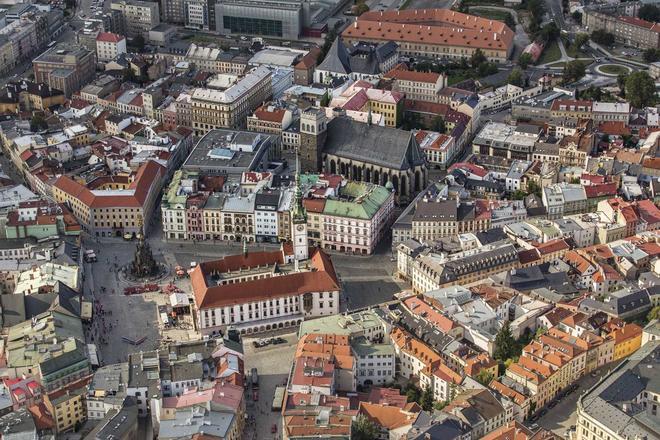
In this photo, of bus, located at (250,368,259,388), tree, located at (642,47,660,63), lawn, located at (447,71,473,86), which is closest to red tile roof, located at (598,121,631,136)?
lawn, located at (447,71,473,86)

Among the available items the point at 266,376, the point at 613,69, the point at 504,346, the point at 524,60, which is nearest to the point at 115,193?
the point at 266,376

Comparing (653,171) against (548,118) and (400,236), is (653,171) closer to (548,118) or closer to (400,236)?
(548,118)

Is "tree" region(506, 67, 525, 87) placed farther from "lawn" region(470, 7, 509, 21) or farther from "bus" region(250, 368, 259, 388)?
"bus" region(250, 368, 259, 388)

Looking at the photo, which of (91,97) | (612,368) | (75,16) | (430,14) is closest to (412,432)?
(612,368)

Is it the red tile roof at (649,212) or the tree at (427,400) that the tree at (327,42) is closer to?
the red tile roof at (649,212)

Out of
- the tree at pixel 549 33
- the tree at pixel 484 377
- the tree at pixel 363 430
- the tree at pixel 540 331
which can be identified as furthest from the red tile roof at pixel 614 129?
the tree at pixel 363 430

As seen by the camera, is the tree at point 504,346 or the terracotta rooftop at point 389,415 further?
the tree at point 504,346
